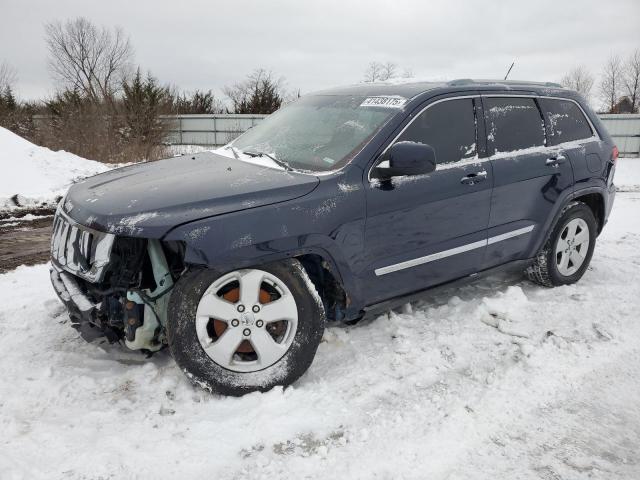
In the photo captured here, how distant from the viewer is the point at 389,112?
3.26m

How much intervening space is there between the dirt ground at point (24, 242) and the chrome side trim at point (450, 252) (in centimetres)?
383

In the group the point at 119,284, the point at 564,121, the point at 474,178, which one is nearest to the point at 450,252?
the point at 474,178

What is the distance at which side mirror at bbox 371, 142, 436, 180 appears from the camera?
291cm

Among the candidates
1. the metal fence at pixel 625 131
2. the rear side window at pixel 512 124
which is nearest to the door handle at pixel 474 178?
the rear side window at pixel 512 124

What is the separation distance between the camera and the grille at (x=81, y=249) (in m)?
2.59

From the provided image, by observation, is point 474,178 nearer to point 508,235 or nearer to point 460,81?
point 508,235

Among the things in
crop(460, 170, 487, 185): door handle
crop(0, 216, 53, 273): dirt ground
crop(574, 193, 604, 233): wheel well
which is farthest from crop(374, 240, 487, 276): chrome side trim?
crop(0, 216, 53, 273): dirt ground

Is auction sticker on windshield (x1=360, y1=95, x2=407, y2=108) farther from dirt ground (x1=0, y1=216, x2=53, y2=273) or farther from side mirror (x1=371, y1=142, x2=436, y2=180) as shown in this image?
dirt ground (x1=0, y1=216, x2=53, y2=273)

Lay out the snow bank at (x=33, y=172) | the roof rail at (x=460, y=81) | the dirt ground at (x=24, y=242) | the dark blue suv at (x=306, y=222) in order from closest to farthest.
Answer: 1. the dark blue suv at (x=306, y=222)
2. the roof rail at (x=460, y=81)
3. the dirt ground at (x=24, y=242)
4. the snow bank at (x=33, y=172)

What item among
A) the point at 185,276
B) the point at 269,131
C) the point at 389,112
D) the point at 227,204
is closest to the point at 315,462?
the point at 185,276

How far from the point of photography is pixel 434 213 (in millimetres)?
3301

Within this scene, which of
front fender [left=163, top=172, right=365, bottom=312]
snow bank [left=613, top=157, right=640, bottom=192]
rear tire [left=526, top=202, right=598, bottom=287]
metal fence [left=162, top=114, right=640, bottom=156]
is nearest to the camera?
front fender [left=163, top=172, right=365, bottom=312]

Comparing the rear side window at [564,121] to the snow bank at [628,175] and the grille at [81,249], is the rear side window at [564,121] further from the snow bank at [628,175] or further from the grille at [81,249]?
the snow bank at [628,175]

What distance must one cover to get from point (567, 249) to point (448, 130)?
1771 millimetres
